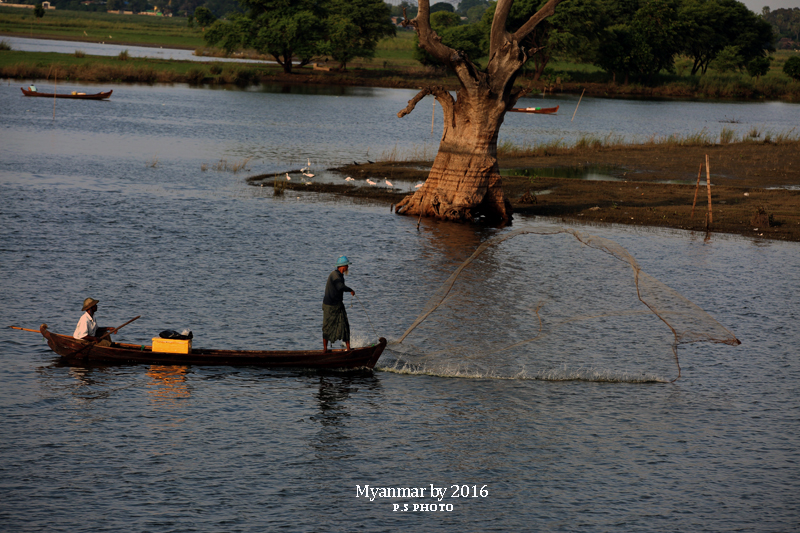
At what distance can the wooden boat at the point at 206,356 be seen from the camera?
19.2 metres

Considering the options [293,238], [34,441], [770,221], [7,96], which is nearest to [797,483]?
[34,441]

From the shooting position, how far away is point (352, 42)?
438 ft

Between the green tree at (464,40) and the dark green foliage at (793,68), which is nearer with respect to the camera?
the green tree at (464,40)

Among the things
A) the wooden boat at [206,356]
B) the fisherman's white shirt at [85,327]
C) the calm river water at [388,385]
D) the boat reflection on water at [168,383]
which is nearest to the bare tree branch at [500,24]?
the calm river water at [388,385]

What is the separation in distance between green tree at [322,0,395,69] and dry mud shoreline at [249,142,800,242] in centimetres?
7556

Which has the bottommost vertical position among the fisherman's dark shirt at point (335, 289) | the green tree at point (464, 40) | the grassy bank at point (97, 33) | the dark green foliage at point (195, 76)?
the fisherman's dark shirt at point (335, 289)

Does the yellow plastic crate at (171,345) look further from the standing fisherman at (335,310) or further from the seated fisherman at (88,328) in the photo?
the standing fisherman at (335,310)

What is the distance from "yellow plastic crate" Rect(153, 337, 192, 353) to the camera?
19.1 meters

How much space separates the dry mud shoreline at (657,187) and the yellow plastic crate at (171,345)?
25.6m

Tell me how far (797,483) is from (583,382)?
18.9 ft

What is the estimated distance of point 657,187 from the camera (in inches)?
1911

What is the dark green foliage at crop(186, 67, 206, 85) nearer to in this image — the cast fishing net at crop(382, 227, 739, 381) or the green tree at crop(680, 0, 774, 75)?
the green tree at crop(680, 0, 774, 75)

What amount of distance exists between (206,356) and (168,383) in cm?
106

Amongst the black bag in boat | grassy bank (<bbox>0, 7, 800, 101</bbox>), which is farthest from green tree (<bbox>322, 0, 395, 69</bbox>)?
the black bag in boat
